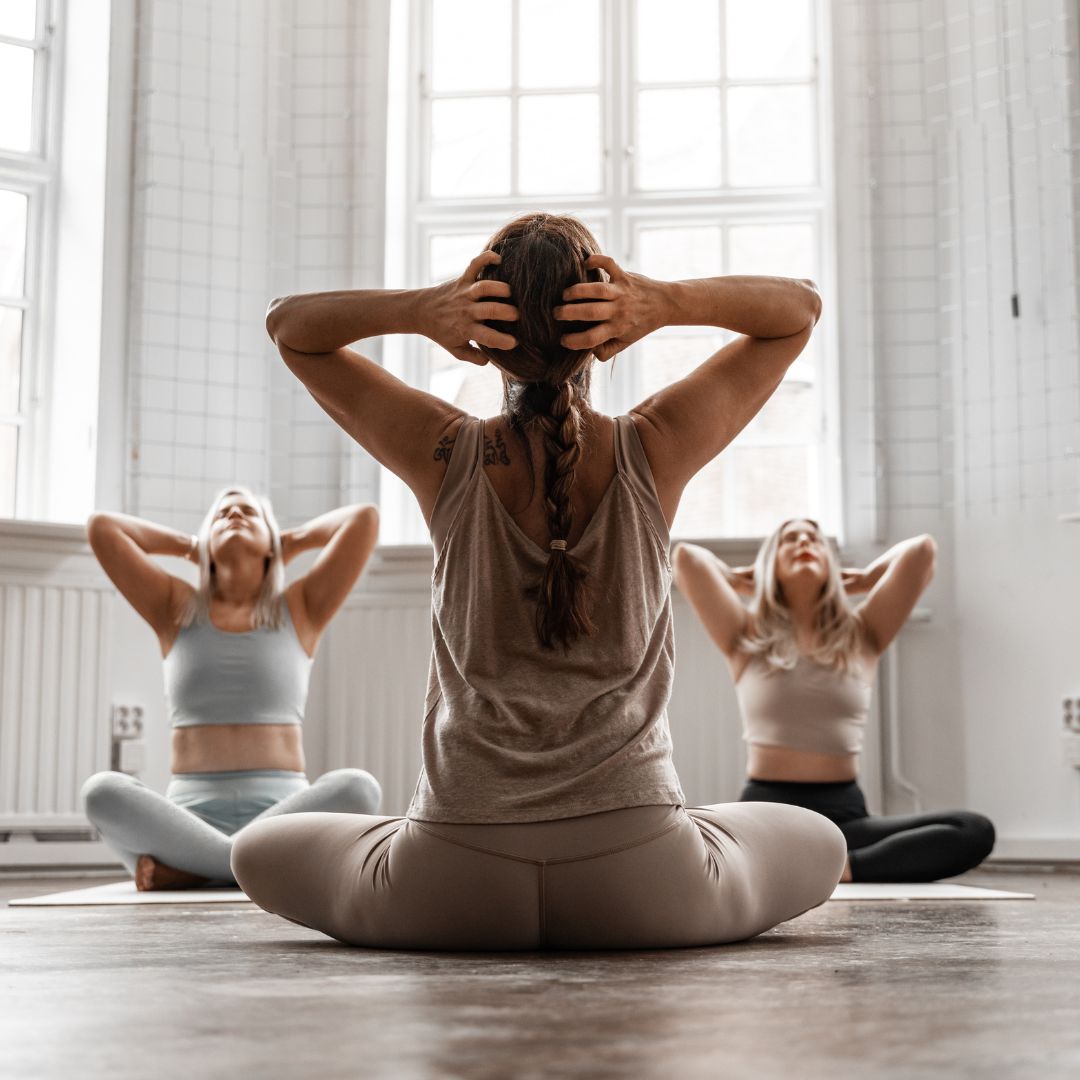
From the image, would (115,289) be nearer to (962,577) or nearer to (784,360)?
(962,577)

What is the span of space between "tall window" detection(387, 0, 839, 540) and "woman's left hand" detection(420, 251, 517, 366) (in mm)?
2968

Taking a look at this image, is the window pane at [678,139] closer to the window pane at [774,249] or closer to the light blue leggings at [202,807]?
the window pane at [774,249]

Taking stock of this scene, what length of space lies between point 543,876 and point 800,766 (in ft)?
7.11

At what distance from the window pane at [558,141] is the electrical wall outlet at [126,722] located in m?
2.04

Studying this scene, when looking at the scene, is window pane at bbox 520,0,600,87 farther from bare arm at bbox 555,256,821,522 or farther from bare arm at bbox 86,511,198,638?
bare arm at bbox 555,256,821,522

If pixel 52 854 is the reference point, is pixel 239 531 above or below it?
above

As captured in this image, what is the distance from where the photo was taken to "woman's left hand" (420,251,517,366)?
154 centimetres

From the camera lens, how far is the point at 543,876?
150cm

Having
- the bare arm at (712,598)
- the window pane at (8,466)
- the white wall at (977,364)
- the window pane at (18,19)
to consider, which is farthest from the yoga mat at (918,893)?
the window pane at (18,19)

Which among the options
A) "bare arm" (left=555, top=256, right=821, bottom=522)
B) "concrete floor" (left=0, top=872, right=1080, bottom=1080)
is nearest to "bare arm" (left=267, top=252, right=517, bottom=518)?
"bare arm" (left=555, top=256, right=821, bottom=522)

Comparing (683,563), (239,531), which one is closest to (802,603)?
(683,563)

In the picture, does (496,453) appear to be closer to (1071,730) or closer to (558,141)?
(1071,730)

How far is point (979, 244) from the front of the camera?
430cm

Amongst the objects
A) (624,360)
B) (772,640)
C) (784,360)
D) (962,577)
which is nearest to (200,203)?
(624,360)
